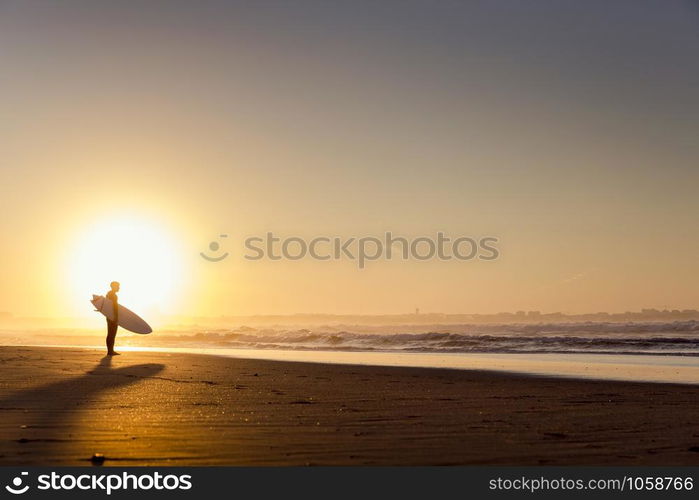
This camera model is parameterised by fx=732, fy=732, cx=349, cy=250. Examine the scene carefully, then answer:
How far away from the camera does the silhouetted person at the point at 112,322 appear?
17.2 metres

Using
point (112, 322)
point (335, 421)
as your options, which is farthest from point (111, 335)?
point (335, 421)

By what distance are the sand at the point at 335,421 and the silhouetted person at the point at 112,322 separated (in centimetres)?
582

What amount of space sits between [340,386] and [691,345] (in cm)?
2101

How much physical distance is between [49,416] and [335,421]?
260 cm

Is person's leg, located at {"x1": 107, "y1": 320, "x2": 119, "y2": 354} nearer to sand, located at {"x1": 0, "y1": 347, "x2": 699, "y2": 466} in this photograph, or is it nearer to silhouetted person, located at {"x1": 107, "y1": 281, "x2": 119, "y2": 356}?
silhouetted person, located at {"x1": 107, "y1": 281, "x2": 119, "y2": 356}

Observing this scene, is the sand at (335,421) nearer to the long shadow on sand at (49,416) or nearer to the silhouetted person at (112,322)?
the long shadow on sand at (49,416)

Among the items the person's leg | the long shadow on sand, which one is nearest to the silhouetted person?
the person's leg

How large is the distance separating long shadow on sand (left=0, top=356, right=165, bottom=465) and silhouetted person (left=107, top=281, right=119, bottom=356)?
6.25m

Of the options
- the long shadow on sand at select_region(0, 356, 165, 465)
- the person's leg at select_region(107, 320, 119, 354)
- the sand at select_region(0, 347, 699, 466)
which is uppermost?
the person's leg at select_region(107, 320, 119, 354)

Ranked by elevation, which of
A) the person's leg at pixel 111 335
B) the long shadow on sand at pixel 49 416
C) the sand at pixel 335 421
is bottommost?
the sand at pixel 335 421

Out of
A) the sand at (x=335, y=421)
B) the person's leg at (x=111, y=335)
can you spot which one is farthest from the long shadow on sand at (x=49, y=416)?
the person's leg at (x=111, y=335)

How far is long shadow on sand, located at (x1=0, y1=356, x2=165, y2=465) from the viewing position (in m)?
4.97

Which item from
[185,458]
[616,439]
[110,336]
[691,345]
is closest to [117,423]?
[185,458]

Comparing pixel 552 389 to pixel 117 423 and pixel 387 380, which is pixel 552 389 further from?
pixel 117 423
